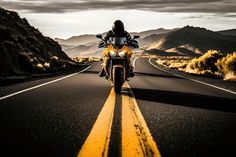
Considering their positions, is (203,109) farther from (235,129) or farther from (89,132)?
(89,132)

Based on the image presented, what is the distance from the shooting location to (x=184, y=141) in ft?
17.3

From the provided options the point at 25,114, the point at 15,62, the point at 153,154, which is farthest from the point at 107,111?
the point at 15,62

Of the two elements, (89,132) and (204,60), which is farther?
(204,60)

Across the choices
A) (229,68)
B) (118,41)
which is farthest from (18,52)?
(118,41)

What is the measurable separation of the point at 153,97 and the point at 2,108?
4.07 meters

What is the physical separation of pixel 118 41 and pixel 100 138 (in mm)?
6685

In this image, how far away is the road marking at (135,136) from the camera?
4.63 meters

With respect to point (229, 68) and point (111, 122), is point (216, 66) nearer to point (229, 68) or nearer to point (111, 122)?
point (229, 68)

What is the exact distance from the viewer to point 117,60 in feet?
37.4

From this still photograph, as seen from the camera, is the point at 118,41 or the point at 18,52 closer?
the point at 118,41

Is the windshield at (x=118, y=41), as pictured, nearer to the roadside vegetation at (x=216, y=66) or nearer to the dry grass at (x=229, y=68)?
the roadside vegetation at (x=216, y=66)

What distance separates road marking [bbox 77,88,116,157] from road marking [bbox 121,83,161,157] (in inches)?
9.0

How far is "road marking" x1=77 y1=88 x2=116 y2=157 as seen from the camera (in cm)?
458

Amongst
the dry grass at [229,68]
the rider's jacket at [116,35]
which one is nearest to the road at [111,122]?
the rider's jacket at [116,35]
